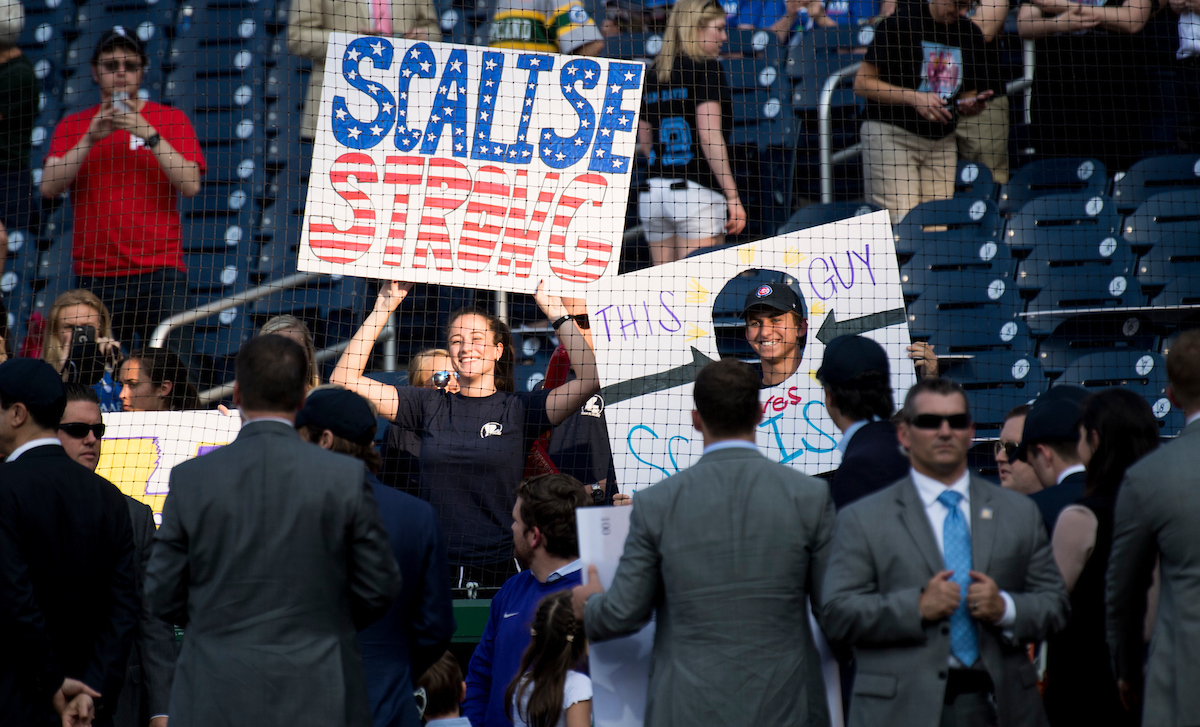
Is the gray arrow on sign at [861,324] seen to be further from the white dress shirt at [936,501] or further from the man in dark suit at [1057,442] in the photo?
the white dress shirt at [936,501]

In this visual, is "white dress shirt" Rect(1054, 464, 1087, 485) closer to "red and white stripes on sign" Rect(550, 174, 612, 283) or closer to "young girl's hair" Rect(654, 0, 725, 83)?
"red and white stripes on sign" Rect(550, 174, 612, 283)

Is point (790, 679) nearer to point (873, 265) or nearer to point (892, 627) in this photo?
point (892, 627)

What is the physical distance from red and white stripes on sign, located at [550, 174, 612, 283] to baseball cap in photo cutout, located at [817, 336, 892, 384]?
234cm

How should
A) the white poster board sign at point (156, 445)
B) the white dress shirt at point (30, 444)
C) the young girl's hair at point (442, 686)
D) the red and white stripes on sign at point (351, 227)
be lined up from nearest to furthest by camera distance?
1. the white dress shirt at point (30, 444)
2. the young girl's hair at point (442, 686)
3. the white poster board sign at point (156, 445)
4. the red and white stripes on sign at point (351, 227)

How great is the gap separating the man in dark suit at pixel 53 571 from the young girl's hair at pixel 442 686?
93 centimetres

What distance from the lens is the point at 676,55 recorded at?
22.6 ft

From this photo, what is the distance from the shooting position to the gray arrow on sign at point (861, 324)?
539 cm

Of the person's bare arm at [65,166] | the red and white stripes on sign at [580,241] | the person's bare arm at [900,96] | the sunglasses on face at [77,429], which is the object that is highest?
the person's bare arm at [900,96]

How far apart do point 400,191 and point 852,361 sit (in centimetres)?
306

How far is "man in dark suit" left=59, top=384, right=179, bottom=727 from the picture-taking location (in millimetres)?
3949

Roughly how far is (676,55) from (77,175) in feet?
11.4

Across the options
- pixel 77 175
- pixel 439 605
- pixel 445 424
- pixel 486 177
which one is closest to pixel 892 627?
pixel 439 605

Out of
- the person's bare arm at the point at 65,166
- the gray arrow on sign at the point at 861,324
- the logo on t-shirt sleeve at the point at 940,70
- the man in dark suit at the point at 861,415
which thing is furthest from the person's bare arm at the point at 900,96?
the person's bare arm at the point at 65,166

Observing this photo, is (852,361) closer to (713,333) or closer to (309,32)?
(713,333)
